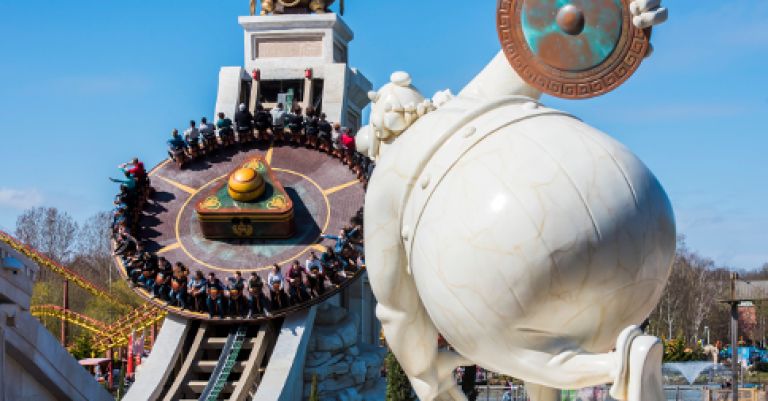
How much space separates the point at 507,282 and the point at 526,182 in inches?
22.3

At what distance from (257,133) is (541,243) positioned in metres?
13.7

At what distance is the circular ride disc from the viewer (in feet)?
22.6

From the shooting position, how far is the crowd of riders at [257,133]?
19.2 m

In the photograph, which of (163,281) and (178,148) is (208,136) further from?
(163,281)

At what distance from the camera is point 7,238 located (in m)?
29.4

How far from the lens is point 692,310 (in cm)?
5578

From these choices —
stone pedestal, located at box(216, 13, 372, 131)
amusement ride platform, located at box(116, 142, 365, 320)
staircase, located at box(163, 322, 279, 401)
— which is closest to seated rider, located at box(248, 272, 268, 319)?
amusement ride platform, located at box(116, 142, 365, 320)

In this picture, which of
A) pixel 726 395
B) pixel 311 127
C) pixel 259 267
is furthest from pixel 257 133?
pixel 726 395

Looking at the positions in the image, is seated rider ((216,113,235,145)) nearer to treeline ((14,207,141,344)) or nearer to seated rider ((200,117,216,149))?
seated rider ((200,117,216,149))

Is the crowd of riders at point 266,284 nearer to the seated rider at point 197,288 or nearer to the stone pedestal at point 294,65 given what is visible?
the seated rider at point 197,288

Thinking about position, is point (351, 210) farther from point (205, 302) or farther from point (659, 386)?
point (659, 386)

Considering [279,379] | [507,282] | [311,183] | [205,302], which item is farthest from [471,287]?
[311,183]

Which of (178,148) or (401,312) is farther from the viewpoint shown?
(178,148)

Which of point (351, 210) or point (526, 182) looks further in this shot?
point (351, 210)
